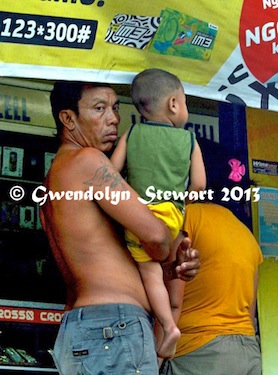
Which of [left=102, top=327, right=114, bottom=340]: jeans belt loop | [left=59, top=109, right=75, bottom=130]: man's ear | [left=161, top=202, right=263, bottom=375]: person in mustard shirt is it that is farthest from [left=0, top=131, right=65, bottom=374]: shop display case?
[left=102, top=327, right=114, bottom=340]: jeans belt loop

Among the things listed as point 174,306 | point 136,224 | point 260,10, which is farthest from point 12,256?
point 260,10

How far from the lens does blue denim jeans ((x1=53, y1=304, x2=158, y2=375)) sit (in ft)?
13.4

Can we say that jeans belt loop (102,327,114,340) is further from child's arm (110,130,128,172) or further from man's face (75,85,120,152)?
man's face (75,85,120,152)

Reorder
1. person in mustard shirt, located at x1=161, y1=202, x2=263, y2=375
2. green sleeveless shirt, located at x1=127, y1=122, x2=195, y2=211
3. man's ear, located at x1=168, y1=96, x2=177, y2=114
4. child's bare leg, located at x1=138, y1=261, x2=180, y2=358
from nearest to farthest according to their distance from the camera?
child's bare leg, located at x1=138, y1=261, x2=180, y2=358 < green sleeveless shirt, located at x1=127, y1=122, x2=195, y2=211 < man's ear, located at x1=168, y1=96, x2=177, y2=114 < person in mustard shirt, located at x1=161, y1=202, x2=263, y2=375

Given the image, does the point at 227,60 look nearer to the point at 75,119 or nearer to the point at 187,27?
the point at 187,27

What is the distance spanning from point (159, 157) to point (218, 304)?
1.13 m

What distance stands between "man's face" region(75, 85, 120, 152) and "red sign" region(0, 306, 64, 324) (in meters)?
1.41

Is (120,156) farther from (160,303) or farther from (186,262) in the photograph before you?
(160,303)

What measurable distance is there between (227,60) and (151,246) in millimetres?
1022

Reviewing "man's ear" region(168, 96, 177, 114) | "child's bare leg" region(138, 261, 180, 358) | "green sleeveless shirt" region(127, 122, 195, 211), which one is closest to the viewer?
"child's bare leg" region(138, 261, 180, 358)

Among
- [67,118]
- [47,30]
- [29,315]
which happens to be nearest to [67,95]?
[67,118]

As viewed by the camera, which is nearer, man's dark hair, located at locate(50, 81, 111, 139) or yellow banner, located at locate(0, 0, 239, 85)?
yellow banner, located at locate(0, 0, 239, 85)

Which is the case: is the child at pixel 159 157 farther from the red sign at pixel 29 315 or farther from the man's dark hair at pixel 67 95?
the red sign at pixel 29 315

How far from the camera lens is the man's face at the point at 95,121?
4.56 metres
